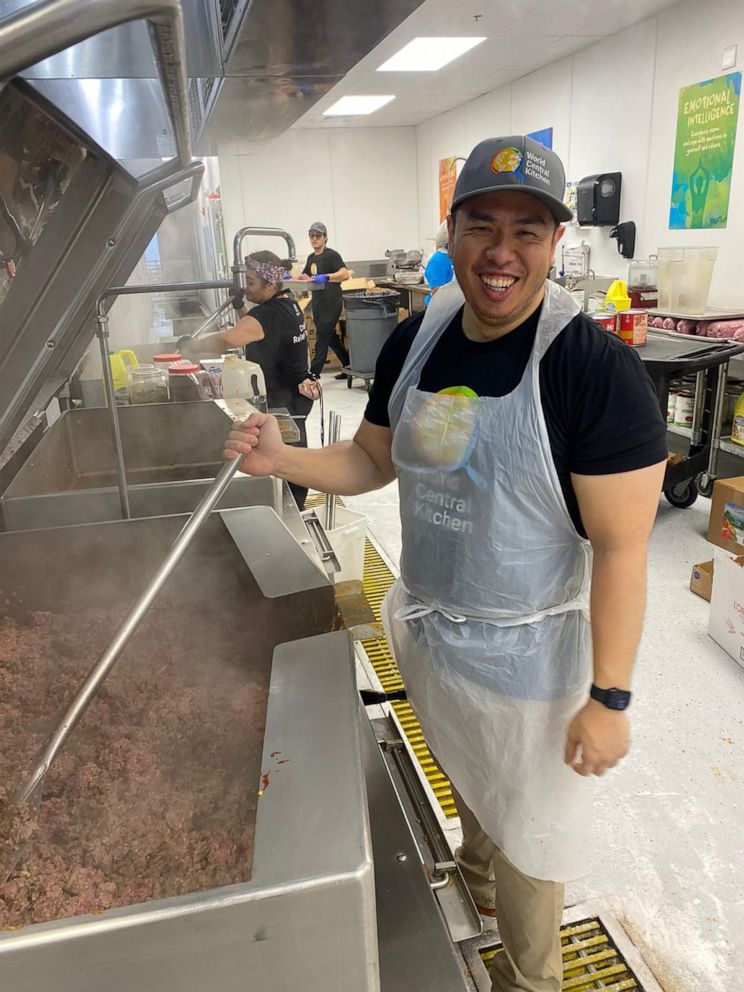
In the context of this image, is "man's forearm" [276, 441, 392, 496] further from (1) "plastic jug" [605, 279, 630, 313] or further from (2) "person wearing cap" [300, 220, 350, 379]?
(2) "person wearing cap" [300, 220, 350, 379]

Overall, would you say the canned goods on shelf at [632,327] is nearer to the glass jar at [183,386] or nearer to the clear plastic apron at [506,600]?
the glass jar at [183,386]

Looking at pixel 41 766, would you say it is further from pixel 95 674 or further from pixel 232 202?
pixel 232 202

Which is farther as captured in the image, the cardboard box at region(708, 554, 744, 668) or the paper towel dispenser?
the paper towel dispenser

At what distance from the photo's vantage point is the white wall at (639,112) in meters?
4.02

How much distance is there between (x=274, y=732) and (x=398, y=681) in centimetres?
150

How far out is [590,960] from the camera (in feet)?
4.42

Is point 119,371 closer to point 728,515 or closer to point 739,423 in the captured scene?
point 728,515

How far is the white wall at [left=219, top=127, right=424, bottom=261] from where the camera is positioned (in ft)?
27.8

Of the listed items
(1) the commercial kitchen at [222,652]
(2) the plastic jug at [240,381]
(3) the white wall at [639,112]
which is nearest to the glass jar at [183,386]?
(1) the commercial kitchen at [222,652]

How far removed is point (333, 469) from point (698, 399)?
2.86 m

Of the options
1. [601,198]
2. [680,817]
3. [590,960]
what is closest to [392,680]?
[680,817]

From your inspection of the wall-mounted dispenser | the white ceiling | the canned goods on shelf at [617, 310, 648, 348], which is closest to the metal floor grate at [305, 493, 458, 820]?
the canned goods on shelf at [617, 310, 648, 348]

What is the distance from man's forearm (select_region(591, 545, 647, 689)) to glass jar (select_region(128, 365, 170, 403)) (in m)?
1.78

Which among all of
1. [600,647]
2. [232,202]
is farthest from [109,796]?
A: [232,202]
